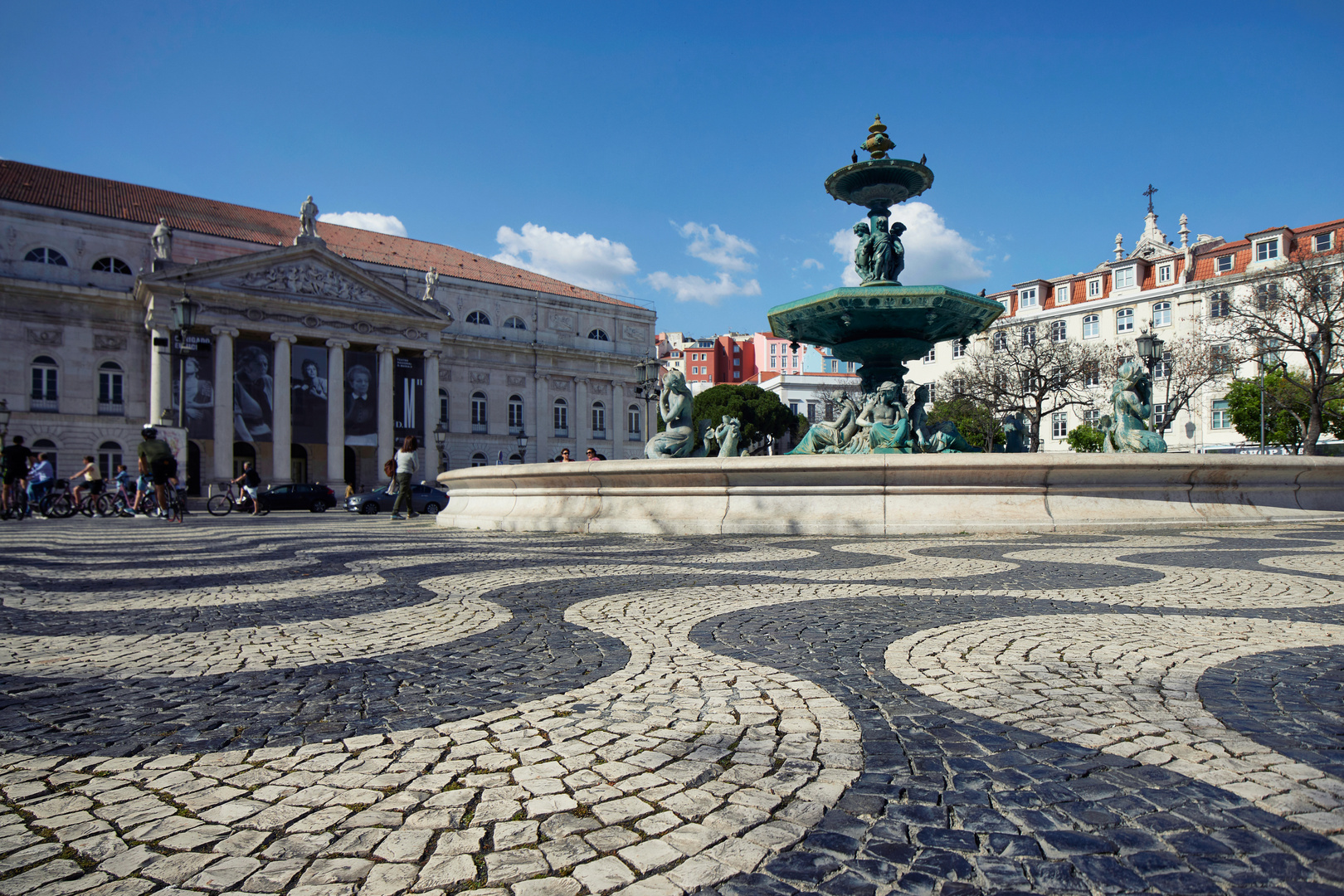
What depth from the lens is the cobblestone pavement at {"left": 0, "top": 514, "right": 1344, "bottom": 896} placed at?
140cm

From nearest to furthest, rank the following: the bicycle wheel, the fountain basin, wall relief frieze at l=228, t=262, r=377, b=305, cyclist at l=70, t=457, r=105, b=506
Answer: the fountain basin → cyclist at l=70, t=457, r=105, b=506 → the bicycle wheel → wall relief frieze at l=228, t=262, r=377, b=305

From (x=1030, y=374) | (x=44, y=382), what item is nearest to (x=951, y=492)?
(x=1030, y=374)

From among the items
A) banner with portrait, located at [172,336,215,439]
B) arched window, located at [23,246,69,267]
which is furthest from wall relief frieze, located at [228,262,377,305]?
arched window, located at [23,246,69,267]

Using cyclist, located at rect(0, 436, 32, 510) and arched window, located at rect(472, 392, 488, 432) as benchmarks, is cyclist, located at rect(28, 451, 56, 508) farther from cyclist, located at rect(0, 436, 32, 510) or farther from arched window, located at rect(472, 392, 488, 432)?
arched window, located at rect(472, 392, 488, 432)

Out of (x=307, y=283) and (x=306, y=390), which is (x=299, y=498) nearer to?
(x=306, y=390)

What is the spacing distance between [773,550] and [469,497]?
24.1ft

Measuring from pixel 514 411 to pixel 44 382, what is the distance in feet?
87.9

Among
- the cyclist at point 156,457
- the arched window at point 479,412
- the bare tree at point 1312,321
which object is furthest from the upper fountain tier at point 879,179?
the arched window at point 479,412

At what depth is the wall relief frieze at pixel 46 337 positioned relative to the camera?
133 feet

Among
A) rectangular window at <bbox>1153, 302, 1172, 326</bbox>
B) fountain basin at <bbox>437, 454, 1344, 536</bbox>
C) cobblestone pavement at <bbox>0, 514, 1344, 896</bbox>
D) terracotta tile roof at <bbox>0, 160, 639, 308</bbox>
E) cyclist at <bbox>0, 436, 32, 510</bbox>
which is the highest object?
terracotta tile roof at <bbox>0, 160, 639, 308</bbox>

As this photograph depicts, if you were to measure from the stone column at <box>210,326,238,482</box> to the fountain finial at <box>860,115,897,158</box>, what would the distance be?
125ft

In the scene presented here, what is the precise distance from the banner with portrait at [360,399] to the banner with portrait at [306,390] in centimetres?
153

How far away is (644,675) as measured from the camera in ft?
8.84

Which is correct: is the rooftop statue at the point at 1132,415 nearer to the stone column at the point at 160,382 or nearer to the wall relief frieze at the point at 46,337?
the stone column at the point at 160,382
